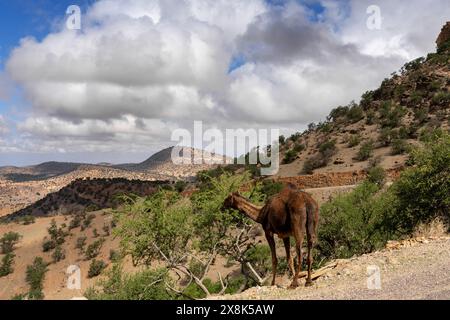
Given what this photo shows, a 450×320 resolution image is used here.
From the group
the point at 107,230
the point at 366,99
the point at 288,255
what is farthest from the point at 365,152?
the point at 288,255

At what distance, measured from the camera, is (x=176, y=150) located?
14662 cm

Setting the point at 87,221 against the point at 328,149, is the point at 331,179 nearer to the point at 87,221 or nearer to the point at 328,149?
the point at 328,149

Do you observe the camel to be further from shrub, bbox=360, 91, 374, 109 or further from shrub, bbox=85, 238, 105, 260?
shrub, bbox=360, 91, 374, 109

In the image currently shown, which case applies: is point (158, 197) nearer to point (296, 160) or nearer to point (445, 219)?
point (445, 219)

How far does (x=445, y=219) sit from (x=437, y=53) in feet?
214

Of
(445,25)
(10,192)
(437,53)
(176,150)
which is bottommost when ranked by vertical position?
(10,192)

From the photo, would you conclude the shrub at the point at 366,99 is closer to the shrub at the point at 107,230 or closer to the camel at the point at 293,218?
the shrub at the point at 107,230

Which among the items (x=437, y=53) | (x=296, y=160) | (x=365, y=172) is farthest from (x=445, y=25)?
(x=365, y=172)

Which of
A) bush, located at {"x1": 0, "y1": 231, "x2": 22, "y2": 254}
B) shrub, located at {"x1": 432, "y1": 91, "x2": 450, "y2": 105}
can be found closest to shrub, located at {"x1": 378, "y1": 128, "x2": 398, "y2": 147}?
shrub, located at {"x1": 432, "y1": 91, "x2": 450, "y2": 105}

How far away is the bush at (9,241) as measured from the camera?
141 ft

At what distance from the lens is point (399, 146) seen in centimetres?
4619

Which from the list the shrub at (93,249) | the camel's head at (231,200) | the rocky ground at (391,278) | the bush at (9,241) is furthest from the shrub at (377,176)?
the bush at (9,241)

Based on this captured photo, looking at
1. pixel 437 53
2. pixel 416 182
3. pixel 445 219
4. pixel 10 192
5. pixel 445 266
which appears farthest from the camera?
pixel 10 192
